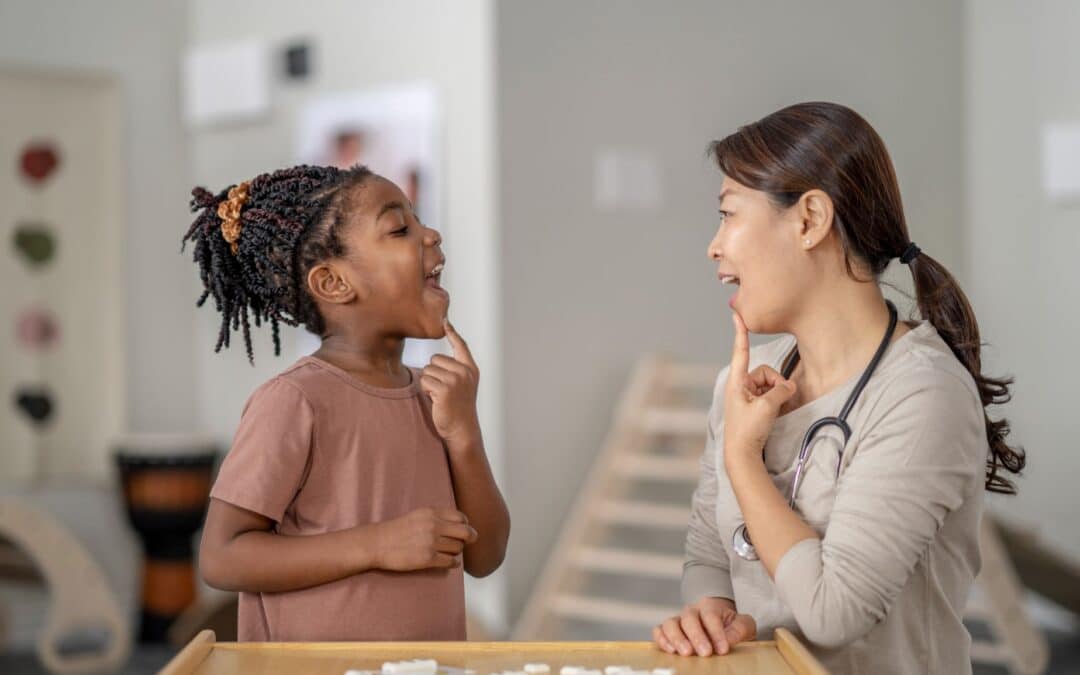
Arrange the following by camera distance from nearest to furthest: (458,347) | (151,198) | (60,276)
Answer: (458,347), (60,276), (151,198)

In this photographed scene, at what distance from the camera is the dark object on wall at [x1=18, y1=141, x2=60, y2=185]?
5543 mm

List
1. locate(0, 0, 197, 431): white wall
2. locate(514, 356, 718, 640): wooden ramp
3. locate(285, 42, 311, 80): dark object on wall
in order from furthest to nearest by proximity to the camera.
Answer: locate(0, 0, 197, 431): white wall → locate(285, 42, 311, 80): dark object on wall → locate(514, 356, 718, 640): wooden ramp

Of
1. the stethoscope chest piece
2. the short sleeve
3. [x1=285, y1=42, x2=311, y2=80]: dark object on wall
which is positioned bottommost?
the stethoscope chest piece

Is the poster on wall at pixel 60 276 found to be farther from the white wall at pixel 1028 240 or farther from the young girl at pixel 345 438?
the young girl at pixel 345 438

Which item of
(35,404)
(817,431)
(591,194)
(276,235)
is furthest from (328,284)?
(35,404)

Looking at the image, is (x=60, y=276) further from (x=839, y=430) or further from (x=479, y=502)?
(x=839, y=430)

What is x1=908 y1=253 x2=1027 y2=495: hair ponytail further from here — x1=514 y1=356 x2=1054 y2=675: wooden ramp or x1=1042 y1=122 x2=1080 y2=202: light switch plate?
x1=1042 y1=122 x2=1080 y2=202: light switch plate

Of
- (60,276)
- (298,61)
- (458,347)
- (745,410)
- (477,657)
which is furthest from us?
(60,276)

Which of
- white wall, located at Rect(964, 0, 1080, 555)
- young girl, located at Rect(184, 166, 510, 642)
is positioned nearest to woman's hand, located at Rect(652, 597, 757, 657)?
young girl, located at Rect(184, 166, 510, 642)

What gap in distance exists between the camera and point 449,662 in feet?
5.04

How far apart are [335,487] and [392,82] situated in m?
3.48

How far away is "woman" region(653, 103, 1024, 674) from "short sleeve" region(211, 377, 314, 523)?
50 centimetres

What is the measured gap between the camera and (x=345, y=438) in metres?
1.78

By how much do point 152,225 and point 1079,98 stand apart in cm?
372
